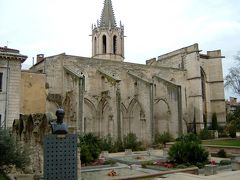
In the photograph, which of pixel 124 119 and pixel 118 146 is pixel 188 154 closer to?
pixel 118 146

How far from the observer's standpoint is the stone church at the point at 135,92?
27.6m

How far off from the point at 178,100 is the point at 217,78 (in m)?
11.9

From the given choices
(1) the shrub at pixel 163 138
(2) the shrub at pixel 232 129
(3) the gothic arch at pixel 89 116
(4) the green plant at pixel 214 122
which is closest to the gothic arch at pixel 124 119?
(3) the gothic arch at pixel 89 116

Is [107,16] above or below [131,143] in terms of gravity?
above

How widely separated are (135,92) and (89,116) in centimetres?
531

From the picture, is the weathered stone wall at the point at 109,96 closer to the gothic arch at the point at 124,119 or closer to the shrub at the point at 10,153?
the gothic arch at the point at 124,119

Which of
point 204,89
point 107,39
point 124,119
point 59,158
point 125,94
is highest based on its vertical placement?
point 107,39

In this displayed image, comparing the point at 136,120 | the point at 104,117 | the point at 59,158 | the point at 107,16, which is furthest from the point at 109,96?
the point at 107,16

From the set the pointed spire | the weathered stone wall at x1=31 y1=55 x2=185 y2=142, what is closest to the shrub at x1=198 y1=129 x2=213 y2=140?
the weathered stone wall at x1=31 y1=55 x2=185 y2=142

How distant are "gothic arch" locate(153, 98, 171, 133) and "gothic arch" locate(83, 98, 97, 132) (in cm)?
700

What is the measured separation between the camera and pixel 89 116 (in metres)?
29.3

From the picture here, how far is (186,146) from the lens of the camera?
16141 mm

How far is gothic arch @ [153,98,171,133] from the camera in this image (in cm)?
3183

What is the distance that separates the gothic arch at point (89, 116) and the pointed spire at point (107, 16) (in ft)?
72.3
